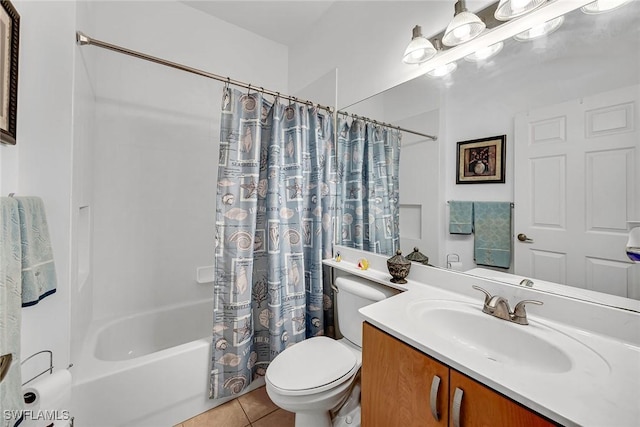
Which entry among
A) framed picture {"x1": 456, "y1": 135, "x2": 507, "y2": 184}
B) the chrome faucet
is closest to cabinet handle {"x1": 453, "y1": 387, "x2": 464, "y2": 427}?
the chrome faucet

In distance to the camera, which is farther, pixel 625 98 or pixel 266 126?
pixel 266 126

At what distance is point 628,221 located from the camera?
0.78m

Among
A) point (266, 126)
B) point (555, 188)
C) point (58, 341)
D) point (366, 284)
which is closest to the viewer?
point (555, 188)

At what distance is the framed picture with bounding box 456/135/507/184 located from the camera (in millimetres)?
1068

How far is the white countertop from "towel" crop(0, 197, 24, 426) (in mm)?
1116

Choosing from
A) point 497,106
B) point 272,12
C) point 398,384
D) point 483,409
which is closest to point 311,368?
point 398,384

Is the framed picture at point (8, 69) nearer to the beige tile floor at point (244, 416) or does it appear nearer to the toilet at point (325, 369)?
the toilet at point (325, 369)

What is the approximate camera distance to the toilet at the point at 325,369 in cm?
108

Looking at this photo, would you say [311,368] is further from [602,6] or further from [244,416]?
[602,6]

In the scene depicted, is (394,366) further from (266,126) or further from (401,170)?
(266,126)

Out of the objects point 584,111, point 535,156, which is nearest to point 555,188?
point 535,156

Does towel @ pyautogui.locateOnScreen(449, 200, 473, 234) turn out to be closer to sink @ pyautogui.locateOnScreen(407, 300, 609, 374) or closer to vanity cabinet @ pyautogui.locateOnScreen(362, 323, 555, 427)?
sink @ pyautogui.locateOnScreen(407, 300, 609, 374)

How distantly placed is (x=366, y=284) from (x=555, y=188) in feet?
3.07

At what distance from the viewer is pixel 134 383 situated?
4.09ft
